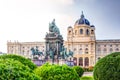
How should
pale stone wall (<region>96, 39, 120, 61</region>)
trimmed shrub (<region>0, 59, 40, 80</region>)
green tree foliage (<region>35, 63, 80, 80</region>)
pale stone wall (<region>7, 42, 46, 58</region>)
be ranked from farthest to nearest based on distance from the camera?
pale stone wall (<region>7, 42, 46, 58</region>)
pale stone wall (<region>96, 39, 120, 61</region>)
green tree foliage (<region>35, 63, 80, 80</region>)
trimmed shrub (<region>0, 59, 40, 80</region>)

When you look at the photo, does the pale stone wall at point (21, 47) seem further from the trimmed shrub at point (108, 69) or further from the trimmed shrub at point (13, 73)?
the trimmed shrub at point (13, 73)

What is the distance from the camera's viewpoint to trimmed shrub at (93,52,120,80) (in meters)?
16.2

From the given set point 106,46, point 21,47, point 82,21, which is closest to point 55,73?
point 106,46

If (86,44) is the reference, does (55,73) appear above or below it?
below

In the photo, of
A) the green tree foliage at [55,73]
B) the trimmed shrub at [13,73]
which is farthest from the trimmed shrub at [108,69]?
the trimmed shrub at [13,73]

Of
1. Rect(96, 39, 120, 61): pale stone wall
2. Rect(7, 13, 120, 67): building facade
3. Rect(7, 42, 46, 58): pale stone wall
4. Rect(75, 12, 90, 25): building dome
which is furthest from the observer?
Rect(7, 42, 46, 58): pale stone wall

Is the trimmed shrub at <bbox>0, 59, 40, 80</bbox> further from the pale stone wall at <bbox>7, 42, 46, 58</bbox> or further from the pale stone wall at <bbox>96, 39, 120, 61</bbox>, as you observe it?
the pale stone wall at <bbox>7, 42, 46, 58</bbox>

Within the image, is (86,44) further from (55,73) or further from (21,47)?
(55,73)

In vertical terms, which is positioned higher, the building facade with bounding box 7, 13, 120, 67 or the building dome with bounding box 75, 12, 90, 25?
the building dome with bounding box 75, 12, 90, 25

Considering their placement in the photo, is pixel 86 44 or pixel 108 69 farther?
pixel 86 44

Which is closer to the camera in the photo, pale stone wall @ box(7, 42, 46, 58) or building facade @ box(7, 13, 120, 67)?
building facade @ box(7, 13, 120, 67)

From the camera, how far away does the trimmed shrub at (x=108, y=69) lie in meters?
16.2

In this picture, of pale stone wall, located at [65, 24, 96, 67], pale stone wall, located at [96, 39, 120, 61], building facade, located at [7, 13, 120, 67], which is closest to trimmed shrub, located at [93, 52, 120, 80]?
building facade, located at [7, 13, 120, 67]

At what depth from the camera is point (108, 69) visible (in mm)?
16531
